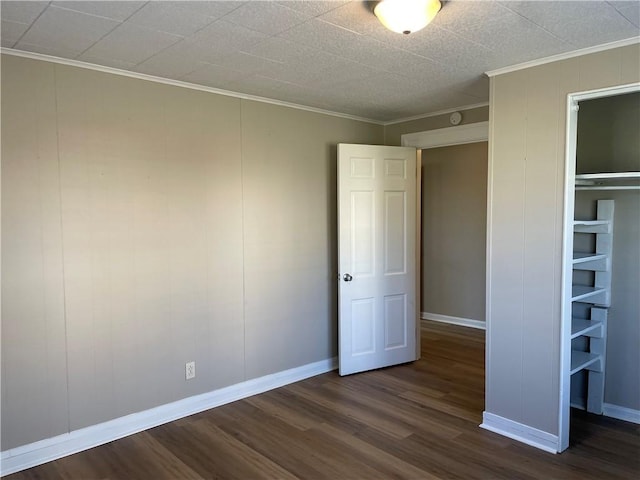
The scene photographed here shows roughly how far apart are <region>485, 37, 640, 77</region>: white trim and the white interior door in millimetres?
1442

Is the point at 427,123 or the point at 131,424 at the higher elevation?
the point at 427,123

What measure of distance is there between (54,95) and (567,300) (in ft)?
11.0

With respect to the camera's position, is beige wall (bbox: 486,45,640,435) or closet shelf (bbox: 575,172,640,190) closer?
beige wall (bbox: 486,45,640,435)

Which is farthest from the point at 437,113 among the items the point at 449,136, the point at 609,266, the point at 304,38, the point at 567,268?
the point at 304,38

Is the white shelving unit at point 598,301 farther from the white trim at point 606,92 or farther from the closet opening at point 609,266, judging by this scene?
the white trim at point 606,92

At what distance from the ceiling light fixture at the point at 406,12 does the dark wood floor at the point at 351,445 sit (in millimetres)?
2358

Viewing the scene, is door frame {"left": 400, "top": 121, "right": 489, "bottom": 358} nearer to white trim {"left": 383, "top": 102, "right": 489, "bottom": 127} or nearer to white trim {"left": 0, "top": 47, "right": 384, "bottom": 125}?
white trim {"left": 383, "top": 102, "right": 489, "bottom": 127}

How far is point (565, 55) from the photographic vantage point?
2684mm

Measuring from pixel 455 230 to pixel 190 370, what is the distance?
158 inches

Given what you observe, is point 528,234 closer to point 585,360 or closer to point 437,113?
point 585,360

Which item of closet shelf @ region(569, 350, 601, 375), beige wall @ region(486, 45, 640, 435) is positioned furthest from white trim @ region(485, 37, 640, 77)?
closet shelf @ region(569, 350, 601, 375)

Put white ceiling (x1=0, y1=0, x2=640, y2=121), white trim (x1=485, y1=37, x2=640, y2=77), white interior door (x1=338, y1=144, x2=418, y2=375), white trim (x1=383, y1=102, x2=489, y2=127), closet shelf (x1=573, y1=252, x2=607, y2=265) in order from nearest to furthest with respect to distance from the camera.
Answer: white ceiling (x1=0, y1=0, x2=640, y2=121) < white trim (x1=485, y1=37, x2=640, y2=77) < closet shelf (x1=573, y1=252, x2=607, y2=265) < white trim (x1=383, y1=102, x2=489, y2=127) < white interior door (x1=338, y1=144, x2=418, y2=375)

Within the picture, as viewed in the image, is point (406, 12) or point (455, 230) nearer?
point (406, 12)

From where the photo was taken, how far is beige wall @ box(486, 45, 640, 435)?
2.77 meters
